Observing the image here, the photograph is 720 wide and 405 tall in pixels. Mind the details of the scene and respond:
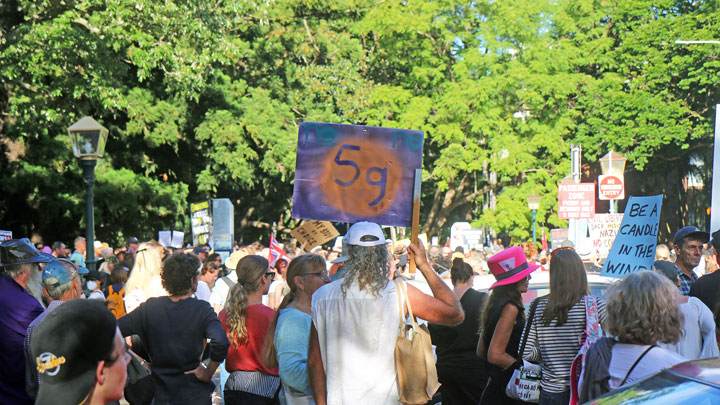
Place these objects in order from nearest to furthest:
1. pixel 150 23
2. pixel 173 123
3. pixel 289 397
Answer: pixel 289 397 < pixel 150 23 < pixel 173 123

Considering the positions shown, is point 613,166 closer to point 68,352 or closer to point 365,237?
point 365,237

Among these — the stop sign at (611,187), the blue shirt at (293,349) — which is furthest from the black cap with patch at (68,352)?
the stop sign at (611,187)

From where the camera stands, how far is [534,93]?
33281 millimetres

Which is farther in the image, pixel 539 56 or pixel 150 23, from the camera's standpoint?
pixel 539 56

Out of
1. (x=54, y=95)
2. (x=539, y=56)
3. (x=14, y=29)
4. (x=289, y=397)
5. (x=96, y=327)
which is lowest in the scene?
(x=289, y=397)

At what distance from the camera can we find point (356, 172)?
6039 millimetres

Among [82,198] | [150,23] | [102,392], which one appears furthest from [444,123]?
[102,392]

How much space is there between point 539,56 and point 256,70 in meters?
11.3

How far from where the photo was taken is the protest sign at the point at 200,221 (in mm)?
21203

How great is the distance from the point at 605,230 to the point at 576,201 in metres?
4.32

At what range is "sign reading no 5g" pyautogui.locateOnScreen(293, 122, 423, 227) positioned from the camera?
5.86 meters

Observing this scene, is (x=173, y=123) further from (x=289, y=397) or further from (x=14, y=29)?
(x=289, y=397)

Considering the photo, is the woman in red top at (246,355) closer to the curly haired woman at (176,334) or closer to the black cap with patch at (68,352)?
the curly haired woman at (176,334)

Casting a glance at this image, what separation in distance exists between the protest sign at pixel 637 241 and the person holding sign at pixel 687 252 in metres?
0.27
